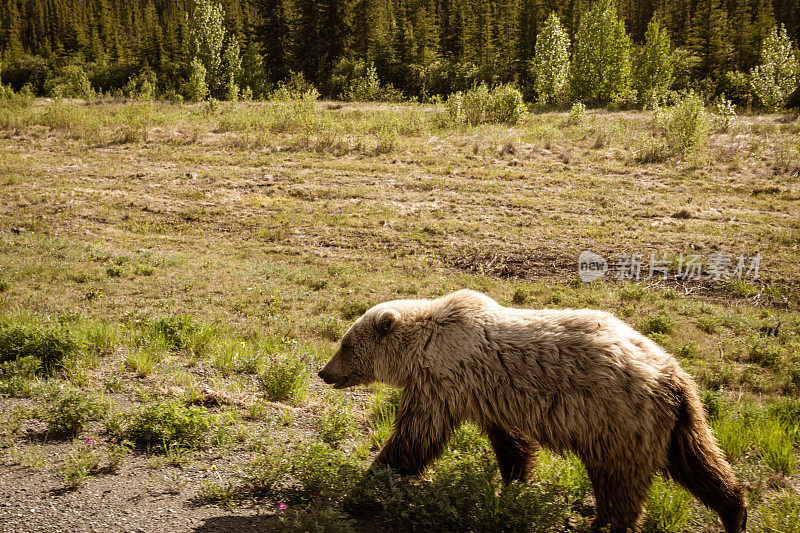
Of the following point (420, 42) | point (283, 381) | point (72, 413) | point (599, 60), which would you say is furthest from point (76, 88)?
point (72, 413)

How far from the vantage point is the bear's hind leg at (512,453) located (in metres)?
4.17

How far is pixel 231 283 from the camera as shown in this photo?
10156 mm

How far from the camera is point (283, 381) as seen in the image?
5883 mm

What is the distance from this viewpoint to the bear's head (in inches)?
171

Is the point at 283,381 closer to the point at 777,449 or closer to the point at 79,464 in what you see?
the point at 79,464

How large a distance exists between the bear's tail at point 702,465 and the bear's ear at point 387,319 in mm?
2072

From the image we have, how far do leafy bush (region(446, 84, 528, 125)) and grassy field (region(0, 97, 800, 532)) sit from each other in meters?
1.17

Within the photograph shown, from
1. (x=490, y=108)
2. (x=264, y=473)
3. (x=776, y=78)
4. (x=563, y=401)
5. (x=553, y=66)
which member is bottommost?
(x=264, y=473)

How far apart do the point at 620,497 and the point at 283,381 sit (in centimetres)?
360

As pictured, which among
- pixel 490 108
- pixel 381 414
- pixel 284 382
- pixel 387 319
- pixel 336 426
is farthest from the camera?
pixel 490 108

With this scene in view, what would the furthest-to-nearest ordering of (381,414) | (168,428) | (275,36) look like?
(275,36), (381,414), (168,428)

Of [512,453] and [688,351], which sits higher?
[512,453]

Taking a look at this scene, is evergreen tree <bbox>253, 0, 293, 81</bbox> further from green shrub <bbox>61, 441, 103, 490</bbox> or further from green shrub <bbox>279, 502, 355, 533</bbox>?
green shrub <bbox>279, 502, 355, 533</bbox>

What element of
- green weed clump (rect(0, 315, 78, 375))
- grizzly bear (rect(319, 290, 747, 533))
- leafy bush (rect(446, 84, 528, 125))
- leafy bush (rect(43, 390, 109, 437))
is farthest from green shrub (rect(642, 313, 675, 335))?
leafy bush (rect(446, 84, 528, 125))
